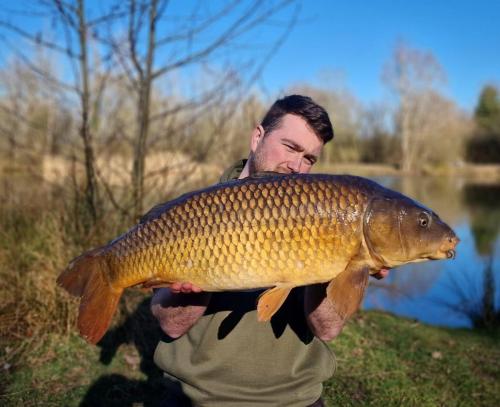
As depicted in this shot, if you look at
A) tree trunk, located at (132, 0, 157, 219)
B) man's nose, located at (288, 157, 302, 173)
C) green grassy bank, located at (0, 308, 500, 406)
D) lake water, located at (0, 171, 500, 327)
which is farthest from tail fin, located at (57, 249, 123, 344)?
lake water, located at (0, 171, 500, 327)

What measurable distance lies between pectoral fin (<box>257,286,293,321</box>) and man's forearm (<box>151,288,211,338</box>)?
1.07ft

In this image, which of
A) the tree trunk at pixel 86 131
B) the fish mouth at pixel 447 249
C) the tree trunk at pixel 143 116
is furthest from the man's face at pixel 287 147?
the tree trunk at pixel 143 116

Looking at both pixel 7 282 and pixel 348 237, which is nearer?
pixel 348 237

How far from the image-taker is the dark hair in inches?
84.4

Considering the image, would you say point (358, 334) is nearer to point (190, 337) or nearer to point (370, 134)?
point (190, 337)

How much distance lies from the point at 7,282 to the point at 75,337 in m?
0.66

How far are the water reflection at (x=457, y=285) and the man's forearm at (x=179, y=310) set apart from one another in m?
4.18

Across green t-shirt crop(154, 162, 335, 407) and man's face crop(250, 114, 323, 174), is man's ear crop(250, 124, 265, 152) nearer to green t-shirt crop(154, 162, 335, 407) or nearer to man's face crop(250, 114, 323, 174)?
man's face crop(250, 114, 323, 174)

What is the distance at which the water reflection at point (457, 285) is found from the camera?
5449mm

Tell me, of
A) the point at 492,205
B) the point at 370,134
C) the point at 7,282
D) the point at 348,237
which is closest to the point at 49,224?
the point at 7,282

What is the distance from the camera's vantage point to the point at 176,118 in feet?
17.2

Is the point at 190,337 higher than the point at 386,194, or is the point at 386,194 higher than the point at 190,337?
the point at 386,194

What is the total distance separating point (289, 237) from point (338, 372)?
6.95 ft

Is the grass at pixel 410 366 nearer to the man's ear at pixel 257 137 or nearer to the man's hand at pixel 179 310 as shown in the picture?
the man's hand at pixel 179 310
